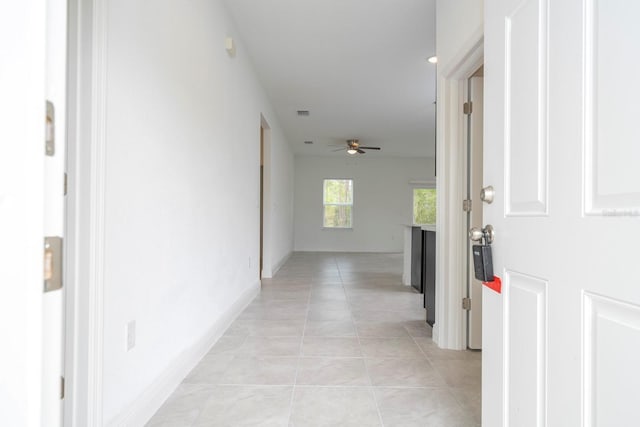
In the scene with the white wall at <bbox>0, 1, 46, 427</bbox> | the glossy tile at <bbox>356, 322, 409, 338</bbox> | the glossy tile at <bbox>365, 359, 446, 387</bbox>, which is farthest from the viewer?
the glossy tile at <bbox>356, 322, 409, 338</bbox>

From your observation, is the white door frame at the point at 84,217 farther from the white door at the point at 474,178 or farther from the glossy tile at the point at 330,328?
the white door at the point at 474,178

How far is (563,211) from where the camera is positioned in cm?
86

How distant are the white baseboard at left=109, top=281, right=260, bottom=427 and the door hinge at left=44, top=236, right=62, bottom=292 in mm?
1233

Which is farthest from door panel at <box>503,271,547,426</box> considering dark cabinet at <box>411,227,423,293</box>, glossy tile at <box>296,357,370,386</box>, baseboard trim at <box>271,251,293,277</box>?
baseboard trim at <box>271,251,293,277</box>

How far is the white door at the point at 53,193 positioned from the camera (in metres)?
0.46

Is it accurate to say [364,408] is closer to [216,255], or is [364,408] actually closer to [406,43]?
[216,255]

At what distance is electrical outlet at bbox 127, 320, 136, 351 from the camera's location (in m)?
1.52

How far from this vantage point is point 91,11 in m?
1.30

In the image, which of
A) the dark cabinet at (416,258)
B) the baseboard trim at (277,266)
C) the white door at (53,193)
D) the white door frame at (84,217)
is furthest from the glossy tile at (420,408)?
the baseboard trim at (277,266)

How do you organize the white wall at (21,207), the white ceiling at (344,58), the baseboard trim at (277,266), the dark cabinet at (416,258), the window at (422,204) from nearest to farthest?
the white wall at (21,207)
the white ceiling at (344,58)
the dark cabinet at (416,258)
the baseboard trim at (277,266)
the window at (422,204)

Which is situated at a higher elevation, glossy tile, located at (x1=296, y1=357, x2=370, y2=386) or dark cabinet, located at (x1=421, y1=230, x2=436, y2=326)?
dark cabinet, located at (x1=421, y1=230, x2=436, y2=326)

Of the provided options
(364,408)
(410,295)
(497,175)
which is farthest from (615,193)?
(410,295)

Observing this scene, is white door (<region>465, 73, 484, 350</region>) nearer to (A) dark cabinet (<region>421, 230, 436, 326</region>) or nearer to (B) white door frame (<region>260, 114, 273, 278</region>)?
(A) dark cabinet (<region>421, 230, 436, 326</region>)

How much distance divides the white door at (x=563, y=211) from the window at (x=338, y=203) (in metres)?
9.11
